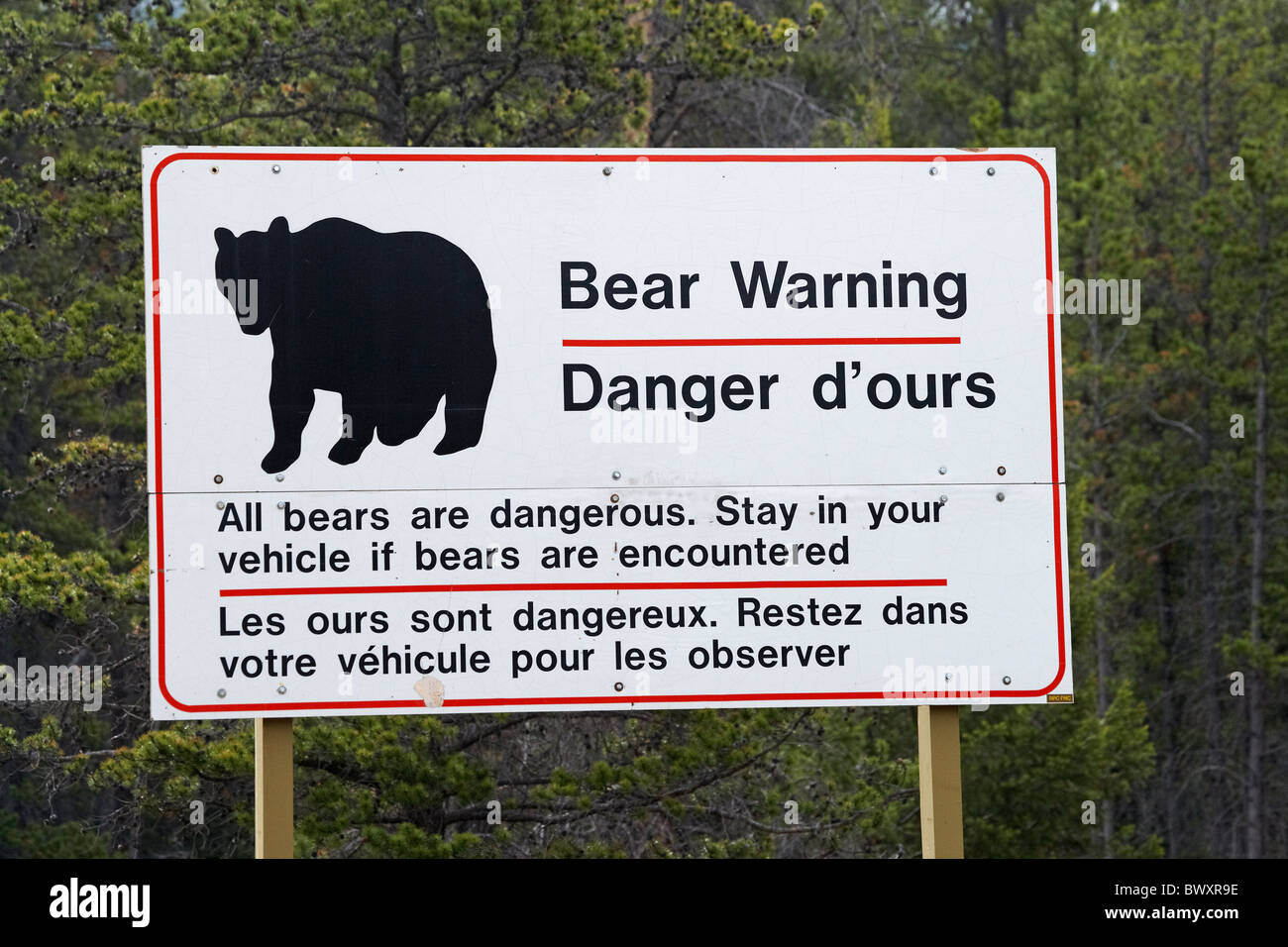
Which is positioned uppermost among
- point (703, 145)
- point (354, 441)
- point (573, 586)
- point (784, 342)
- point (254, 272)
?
point (703, 145)

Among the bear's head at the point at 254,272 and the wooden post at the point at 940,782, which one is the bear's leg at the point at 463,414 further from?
the wooden post at the point at 940,782

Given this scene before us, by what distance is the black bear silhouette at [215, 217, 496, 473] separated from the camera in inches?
144

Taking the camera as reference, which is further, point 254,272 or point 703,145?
point 703,145

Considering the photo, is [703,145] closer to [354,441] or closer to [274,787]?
[354,441]

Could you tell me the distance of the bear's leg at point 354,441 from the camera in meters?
3.64

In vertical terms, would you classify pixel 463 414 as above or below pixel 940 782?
above

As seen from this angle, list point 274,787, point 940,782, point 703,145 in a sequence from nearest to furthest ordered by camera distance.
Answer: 1. point 274,787
2. point 940,782
3. point 703,145

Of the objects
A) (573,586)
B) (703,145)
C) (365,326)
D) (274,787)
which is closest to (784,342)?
(573,586)

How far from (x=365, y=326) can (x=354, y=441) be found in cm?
32

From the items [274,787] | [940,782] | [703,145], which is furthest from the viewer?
[703,145]

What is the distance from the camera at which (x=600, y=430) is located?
3.69 m

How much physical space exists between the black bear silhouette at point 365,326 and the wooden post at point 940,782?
1437 mm

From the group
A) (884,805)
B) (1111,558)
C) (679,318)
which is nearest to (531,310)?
(679,318)

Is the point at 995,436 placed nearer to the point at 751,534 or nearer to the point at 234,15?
the point at 751,534
